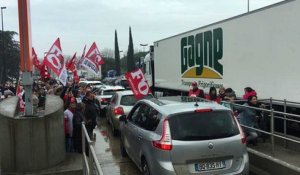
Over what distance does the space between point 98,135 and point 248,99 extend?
5439 millimetres

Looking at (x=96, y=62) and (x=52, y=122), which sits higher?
(x=96, y=62)

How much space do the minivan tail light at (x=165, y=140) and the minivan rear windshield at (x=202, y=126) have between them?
62mm

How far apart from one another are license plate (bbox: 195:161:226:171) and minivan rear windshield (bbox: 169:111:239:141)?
383 mm

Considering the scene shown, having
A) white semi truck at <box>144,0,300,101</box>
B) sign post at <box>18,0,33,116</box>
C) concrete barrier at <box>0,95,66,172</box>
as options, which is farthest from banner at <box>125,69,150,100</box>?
concrete barrier at <box>0,95,66,172</box>

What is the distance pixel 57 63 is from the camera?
15.0 metres

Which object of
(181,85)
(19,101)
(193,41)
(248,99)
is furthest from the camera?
(181,85)

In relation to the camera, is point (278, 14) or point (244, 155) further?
point (278, 14)

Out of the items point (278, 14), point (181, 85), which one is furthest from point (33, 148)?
point (181, 85)

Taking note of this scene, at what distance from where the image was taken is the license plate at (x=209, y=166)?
6.46 meters

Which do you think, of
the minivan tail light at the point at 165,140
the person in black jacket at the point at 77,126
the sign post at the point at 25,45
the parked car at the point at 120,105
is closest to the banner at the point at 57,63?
the parked car at the point at 120,105

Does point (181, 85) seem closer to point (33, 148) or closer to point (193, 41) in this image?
point (193, 41)

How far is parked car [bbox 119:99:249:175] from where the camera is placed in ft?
21.1

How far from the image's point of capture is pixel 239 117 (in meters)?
10.1

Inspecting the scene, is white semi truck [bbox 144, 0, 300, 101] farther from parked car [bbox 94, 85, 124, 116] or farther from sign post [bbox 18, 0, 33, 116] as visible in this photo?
sign post [bbox 18, 0, 33, 116]
